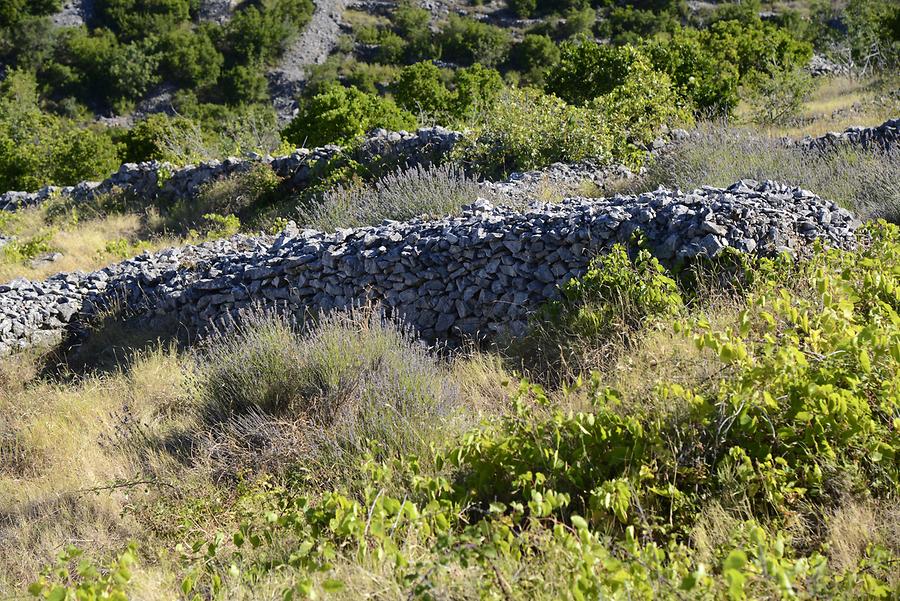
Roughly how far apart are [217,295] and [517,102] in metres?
6.67

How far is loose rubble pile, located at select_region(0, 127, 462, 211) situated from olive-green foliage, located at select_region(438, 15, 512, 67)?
28.7 meters

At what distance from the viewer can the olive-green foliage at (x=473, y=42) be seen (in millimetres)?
40969

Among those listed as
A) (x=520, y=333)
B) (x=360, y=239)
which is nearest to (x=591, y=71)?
(x=360, y=239)

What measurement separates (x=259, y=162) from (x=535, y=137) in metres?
6.13

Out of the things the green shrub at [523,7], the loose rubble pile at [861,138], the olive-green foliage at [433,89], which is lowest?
the olive-green foliage at [433,89]

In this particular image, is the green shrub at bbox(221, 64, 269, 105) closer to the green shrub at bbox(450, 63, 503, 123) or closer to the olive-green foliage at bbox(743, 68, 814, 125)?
the green shrub at bbox(450, 63, 503, 123)

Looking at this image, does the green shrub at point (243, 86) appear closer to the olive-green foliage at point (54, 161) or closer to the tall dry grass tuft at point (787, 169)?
the olive-green foliage at point (54, 161)

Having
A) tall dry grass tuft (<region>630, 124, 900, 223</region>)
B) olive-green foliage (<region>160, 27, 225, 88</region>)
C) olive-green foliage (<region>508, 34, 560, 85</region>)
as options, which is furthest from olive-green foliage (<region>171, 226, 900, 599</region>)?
olive-green foliage (<region>160, 27, 225, 88</region>)

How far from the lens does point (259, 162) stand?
14.1m

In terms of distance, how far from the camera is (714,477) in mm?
2957

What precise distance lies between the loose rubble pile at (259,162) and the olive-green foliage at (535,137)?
85cm

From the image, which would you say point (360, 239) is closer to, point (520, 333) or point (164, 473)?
point (520, 333)

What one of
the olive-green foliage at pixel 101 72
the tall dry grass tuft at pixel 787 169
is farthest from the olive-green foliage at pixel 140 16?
the tall dry grass tuft at pixel 787 169

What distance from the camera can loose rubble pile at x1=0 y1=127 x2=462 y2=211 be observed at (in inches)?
500
